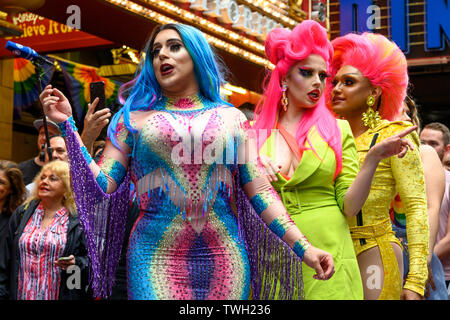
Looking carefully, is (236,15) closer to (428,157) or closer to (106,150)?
(428,157)

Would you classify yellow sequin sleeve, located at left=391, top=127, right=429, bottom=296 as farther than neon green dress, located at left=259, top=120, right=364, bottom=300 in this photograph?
Yes

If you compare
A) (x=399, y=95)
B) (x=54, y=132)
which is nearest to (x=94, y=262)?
(x=399, y=95)

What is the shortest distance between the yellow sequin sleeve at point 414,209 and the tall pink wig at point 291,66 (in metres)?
0.40

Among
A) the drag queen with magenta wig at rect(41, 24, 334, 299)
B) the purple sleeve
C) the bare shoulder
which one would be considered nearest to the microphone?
the drag queen with magenta wig at rect(41, 24, 334, 299)

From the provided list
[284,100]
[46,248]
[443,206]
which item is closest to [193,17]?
[46,248]

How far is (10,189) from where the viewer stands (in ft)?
21.9

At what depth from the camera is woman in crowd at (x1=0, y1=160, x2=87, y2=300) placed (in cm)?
579

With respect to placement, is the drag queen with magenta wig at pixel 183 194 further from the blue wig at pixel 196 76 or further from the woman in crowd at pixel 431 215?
the woman in crowd at pixel 431 215

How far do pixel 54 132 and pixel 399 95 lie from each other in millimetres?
3950

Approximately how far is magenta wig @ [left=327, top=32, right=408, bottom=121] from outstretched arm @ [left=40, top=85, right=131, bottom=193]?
1474 mm

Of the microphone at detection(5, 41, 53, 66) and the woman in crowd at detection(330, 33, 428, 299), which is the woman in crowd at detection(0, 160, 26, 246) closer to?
the microphone at detection(5, 41, 53, 66)

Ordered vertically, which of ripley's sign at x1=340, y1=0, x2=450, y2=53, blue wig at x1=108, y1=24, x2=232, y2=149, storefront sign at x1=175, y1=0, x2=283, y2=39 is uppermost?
ripley's sign at x1=340, y1=0, x2=450, y2=53

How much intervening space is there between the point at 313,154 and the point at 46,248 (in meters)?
2.71

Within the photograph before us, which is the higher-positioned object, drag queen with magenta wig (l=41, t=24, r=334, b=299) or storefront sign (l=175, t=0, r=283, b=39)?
storefront sign (l=175, t=0, r=283, b=39)
